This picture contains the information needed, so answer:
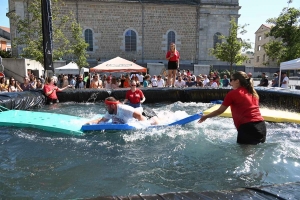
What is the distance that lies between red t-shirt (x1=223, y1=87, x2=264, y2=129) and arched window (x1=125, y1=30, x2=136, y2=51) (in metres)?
25.5

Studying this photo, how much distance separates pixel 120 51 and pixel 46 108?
62.9ft

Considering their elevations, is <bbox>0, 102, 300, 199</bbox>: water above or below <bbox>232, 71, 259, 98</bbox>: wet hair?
below

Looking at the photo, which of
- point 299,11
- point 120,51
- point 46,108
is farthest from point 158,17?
point 46,108

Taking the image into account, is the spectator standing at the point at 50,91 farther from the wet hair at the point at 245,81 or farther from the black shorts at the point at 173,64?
the wet hair at the point at 245,81

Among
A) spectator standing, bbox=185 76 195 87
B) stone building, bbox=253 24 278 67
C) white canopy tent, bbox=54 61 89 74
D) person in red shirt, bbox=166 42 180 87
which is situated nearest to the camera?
person in red shirt, bbox=166 42 180 87

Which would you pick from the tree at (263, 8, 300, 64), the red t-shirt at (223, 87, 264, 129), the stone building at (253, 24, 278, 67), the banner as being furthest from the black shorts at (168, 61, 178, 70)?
the stone building at (253, 24, 278, 67)

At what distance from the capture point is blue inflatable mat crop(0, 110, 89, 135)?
664cm

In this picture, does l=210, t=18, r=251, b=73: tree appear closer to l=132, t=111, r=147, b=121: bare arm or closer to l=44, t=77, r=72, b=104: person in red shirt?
l=44, t=77, r=72, b=104: person in red shirt

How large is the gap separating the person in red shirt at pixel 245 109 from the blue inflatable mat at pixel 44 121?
3778mm

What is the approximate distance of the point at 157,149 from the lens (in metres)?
5.47

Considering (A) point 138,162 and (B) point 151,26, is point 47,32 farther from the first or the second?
(B) point 151,26

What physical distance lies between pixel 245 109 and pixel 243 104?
0.29 ft

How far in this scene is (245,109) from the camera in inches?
171

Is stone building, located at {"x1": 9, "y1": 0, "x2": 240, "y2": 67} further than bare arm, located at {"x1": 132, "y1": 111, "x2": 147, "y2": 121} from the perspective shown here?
Yes
